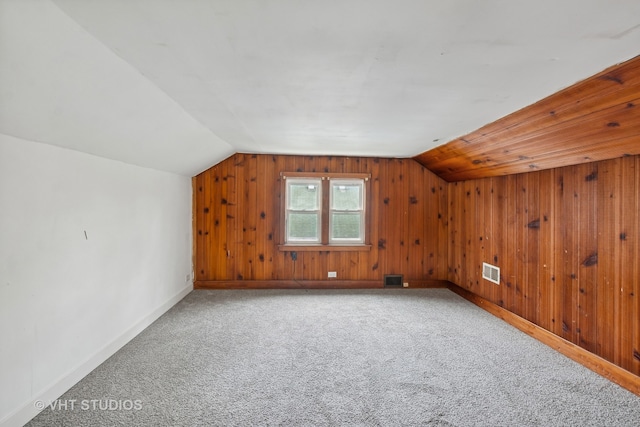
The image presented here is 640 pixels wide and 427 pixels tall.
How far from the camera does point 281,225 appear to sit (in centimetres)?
446

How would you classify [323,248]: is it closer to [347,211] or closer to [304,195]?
[347,211]

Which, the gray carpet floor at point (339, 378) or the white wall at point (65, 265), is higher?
the white wall at point (65, 265)

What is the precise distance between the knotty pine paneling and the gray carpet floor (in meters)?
1.68

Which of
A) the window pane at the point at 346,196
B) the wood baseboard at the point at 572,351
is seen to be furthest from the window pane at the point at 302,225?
the wood baseboard at the point at 572,351

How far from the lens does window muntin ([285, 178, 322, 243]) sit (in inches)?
180

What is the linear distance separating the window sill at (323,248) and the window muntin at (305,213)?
0.14 meters

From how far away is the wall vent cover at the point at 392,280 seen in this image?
455cm

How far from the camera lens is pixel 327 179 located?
454 cm

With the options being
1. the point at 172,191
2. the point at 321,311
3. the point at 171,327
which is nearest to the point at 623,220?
the point at 321,311

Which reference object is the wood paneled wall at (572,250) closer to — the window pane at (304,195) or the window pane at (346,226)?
the window pane at (346,226)

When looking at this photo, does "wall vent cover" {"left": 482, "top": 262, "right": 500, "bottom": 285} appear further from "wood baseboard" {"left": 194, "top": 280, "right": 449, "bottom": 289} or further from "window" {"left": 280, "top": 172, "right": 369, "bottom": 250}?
"window" {"left": 280, "top": 172, "right": 369, "bottom": 250}

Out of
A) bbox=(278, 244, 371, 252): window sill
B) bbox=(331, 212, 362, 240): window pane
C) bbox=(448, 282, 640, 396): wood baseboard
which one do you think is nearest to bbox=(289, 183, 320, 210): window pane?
bbox=(331, 212, 362, 240): window pane

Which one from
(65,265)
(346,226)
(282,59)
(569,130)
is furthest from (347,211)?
(65,265)

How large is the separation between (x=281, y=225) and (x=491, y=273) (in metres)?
2.83
